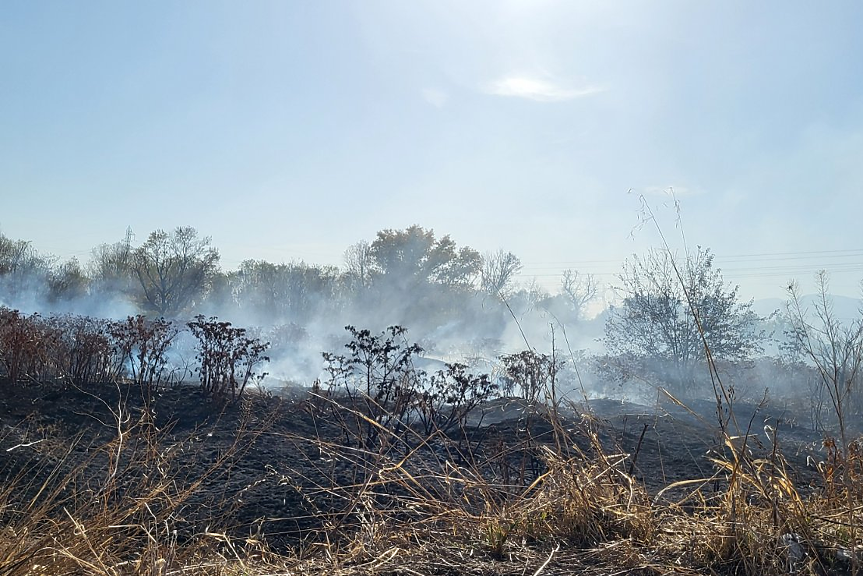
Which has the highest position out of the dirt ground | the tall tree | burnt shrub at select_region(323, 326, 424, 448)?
the tall tree

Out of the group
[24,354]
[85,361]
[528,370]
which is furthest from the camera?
[528,370]

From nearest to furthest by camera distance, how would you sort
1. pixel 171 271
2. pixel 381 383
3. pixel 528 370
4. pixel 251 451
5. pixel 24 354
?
pixel 251 451
pixel 381 383
pixel 24 354
pixel 528 370
pixel 171 271

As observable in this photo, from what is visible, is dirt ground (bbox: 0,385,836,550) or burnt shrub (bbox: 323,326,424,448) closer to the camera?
dirt ground (bbox: 0,385,836,550)

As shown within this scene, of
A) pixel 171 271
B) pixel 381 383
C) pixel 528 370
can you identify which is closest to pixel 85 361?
pixel 381 383

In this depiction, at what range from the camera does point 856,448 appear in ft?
9.17

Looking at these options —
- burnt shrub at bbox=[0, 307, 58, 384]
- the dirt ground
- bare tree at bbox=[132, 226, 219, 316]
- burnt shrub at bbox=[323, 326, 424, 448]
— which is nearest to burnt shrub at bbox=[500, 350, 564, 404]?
the dirt ground

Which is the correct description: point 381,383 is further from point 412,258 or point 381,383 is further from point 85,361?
point 412,258

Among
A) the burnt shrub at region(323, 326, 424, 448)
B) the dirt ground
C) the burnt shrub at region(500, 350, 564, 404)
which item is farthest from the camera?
the burnt shrub at region(500, 350, 564, 404)

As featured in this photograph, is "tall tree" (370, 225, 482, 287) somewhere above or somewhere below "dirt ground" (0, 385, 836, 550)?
above

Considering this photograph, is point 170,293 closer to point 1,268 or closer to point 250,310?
point 250,310

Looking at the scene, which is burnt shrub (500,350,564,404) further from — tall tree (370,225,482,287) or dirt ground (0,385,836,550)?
tall tree (370,225,482,287)

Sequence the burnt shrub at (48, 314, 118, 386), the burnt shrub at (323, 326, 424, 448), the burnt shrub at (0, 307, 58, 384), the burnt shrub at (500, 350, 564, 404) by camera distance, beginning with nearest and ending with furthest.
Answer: the burnt shrub at (323, 326, 424, 448) → the burnt shrub at (500, 350, 564, 404) → the burnt shrub at (0, 307, 58, 384) → the burnt shrub at (48, 314, 118, 386)

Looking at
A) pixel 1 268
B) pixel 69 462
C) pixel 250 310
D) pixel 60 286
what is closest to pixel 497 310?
pixel 250 310

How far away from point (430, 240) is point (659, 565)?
33.7 meters
